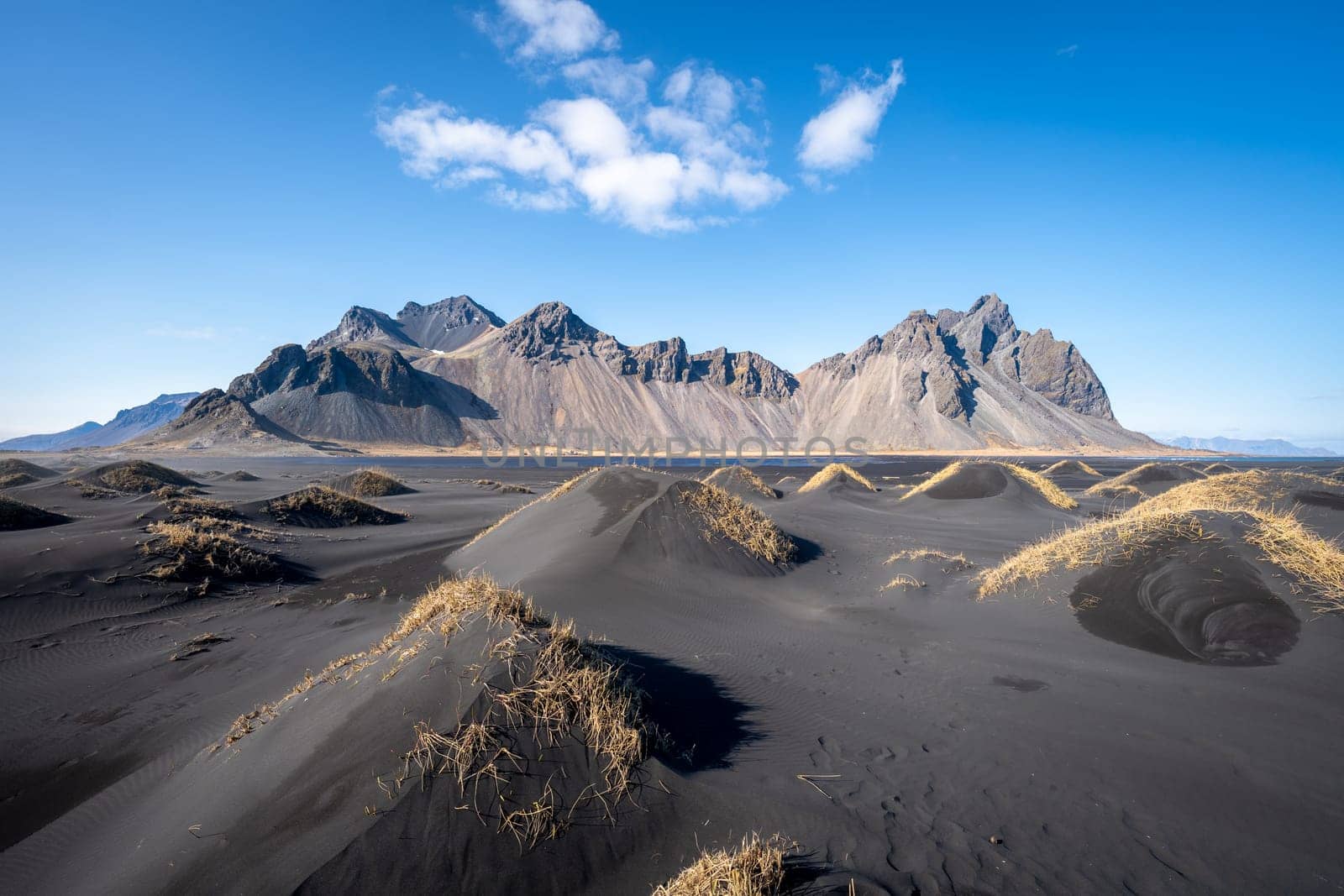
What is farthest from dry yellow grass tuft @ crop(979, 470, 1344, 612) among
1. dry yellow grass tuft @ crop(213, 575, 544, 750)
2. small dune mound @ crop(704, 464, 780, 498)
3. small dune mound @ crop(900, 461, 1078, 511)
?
small dune mound @ crop(704, 464, 780, 498)

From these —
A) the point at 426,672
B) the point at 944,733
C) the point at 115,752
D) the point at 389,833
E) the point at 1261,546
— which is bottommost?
the point at 115,752

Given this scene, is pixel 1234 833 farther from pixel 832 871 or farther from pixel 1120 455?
pixel 1120 455

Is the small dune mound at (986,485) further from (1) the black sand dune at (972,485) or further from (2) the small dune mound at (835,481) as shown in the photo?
(2) the small dune mound at (835,481)

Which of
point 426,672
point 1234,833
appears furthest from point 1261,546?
point 426,672

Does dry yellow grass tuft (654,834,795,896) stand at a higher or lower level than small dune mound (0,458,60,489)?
lower

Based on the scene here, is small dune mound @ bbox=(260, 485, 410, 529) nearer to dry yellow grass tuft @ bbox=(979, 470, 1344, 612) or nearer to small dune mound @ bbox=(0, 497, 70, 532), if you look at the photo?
small dune mound @ bbox=(0, 497, 70, 532)

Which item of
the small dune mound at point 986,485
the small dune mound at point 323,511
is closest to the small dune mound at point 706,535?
the small dune mound at point 323,511
